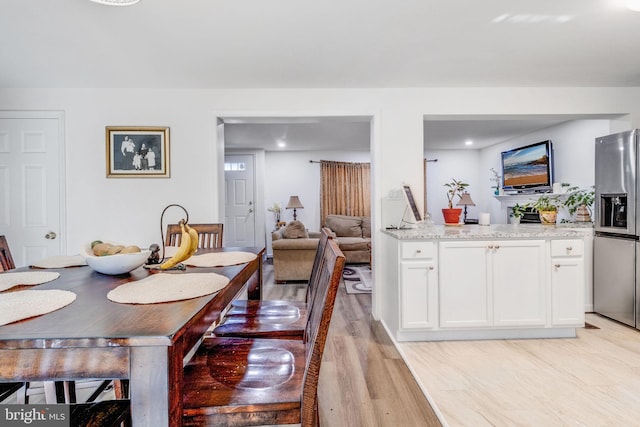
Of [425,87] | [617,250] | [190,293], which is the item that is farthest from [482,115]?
[190,293]

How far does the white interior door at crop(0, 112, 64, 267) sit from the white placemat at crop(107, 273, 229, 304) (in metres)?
2.48

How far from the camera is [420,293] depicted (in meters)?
2.58

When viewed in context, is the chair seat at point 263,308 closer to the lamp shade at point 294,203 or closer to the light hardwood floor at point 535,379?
the light hardwood floor at point 535,379

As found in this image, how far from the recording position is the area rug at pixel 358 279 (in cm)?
420

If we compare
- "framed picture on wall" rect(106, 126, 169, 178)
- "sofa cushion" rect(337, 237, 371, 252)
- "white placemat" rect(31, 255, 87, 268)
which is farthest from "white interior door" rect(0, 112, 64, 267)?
"sofa cushion" rect(337, 237, 371, 252)

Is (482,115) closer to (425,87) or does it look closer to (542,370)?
(425,87)

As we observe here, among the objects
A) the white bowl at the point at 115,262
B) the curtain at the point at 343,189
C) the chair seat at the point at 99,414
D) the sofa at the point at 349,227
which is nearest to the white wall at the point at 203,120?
the white bowl at the point at 115,262

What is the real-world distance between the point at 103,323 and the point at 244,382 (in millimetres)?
462

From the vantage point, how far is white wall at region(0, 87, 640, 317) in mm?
2996

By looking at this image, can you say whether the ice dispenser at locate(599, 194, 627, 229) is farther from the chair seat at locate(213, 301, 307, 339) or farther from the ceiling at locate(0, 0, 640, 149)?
the chair seat at locate(213, 301, 307, 339)

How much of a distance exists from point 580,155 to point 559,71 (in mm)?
2237

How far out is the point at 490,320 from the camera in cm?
260

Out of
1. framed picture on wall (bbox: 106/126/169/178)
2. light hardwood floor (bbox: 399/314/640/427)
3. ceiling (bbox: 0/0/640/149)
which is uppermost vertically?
ceiling (bbox: 0/0/640/149)

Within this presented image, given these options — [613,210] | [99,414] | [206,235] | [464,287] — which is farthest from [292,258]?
[99,414]
